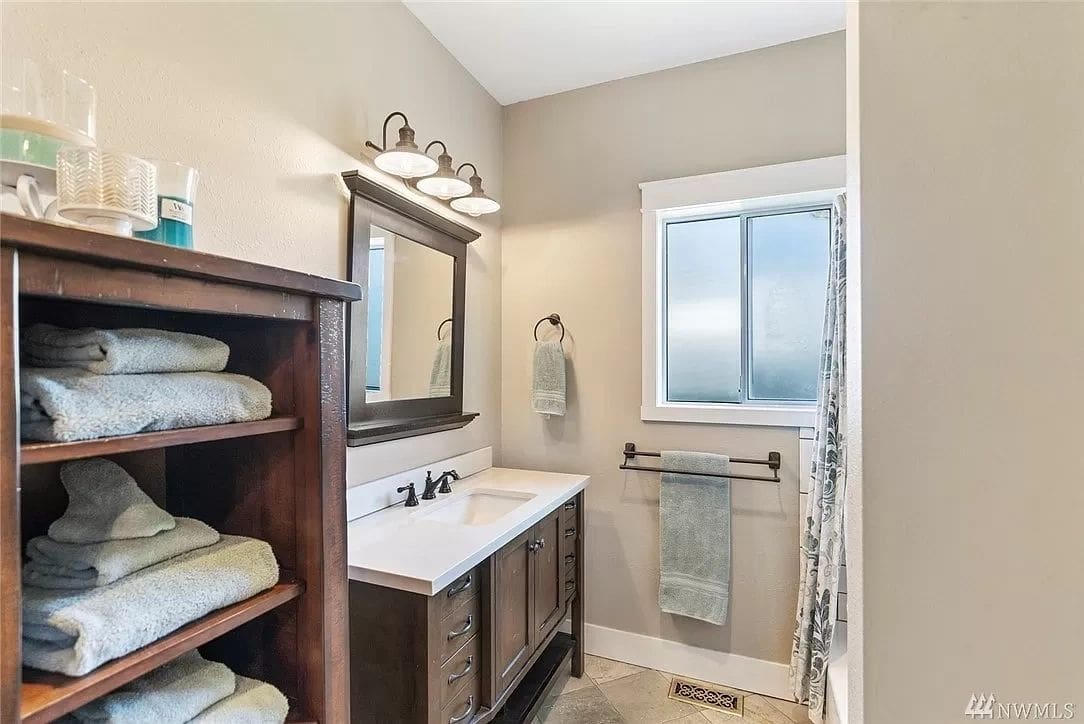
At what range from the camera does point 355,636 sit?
1334mm

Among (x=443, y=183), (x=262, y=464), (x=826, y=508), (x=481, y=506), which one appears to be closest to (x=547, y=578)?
(x=481, y=506)

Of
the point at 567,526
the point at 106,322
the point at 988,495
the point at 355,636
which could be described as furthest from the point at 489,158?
the point at 988,495

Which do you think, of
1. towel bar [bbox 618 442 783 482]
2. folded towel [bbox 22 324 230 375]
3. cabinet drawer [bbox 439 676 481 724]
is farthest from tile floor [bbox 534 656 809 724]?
folded towel [bbox 22 324 230 375]

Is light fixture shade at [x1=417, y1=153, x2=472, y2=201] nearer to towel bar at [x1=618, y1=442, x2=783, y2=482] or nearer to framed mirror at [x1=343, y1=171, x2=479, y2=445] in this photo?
framed mirror at [x1=343, y1=171, x2=479, y2=445]

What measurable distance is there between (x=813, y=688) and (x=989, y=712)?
4.16ft

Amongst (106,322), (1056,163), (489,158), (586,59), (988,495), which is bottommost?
(988,495)

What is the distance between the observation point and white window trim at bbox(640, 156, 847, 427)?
6.82ft

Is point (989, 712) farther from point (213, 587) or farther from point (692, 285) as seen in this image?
point (692, 285)

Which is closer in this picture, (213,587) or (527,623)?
(213,587)

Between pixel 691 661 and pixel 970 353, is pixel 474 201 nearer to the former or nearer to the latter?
pixel 970 353

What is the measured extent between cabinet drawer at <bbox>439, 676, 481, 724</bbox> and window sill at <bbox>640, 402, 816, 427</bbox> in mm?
1318

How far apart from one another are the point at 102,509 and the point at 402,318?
1.24 metres

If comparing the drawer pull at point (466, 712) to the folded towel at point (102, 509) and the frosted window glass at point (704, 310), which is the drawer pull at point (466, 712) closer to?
the folded towel at point (102, 509)

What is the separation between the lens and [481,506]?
2.12 m
